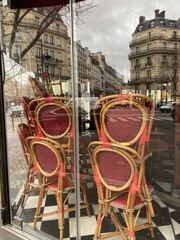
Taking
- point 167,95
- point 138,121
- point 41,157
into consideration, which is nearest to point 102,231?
point 41,157

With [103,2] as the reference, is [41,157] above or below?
below

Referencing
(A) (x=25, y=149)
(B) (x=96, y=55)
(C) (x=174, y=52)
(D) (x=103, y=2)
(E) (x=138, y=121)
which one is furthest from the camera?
(B) (x=96, y=55)

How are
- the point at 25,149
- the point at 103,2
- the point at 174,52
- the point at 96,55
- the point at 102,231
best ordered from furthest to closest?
the point at 96,55 < the point at 174,52 < the point at 103,2 < the point at 25,149 < the point at 102,231

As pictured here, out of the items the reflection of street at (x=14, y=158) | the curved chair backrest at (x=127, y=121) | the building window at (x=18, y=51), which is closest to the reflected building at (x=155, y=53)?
the curved chair backrest at (x=127, y=121)

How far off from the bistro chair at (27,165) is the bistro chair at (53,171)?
0.21 meters

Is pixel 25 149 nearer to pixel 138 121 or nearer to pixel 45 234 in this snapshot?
pixel 45 234

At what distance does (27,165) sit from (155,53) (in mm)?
1954

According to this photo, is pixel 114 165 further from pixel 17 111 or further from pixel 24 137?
pixel 17 111

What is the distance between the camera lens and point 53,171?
1730 mm

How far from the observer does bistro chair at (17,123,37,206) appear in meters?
2.02

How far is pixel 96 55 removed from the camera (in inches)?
124

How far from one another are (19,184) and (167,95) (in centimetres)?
215

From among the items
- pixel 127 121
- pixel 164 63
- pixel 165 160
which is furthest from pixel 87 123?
pixel 165 160

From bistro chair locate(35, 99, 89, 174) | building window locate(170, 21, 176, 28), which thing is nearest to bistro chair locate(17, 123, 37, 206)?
bistro chair locate(35, 99, 89, 174)
